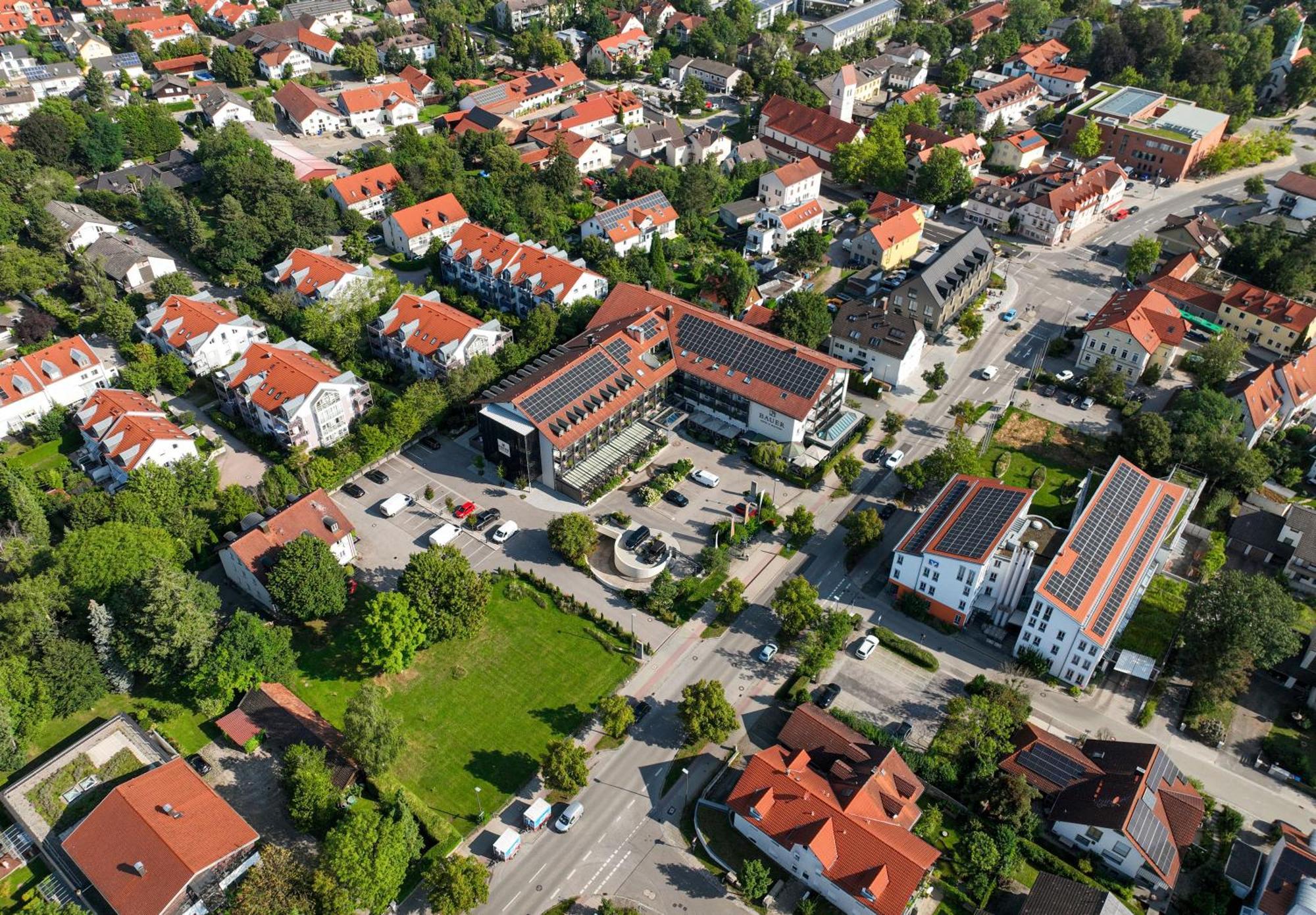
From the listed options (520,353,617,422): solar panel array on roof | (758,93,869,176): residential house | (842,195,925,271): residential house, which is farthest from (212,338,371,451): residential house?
(758,93,869,176): residential house

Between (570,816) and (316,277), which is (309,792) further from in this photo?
(316,277)

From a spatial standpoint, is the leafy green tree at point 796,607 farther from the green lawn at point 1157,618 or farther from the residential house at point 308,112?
the residential house at point 308,112

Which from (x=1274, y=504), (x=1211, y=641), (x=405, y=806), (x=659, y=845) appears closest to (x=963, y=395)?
(x=1274, y=504)

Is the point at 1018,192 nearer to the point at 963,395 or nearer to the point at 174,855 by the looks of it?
the point at 963,395

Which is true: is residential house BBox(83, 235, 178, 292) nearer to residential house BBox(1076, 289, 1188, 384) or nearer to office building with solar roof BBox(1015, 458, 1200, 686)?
office building with solar roof BBox(1015, 458, 1200, 686)

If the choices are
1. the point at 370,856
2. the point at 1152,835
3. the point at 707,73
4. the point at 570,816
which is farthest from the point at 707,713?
the point at 707,73

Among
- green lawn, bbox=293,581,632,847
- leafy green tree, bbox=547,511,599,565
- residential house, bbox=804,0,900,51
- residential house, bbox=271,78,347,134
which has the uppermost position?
residential house, bbox=804,0,900,51

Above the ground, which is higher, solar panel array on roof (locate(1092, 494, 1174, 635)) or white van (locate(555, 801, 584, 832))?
solar panel array on roof (locate(1092, 494, 1174, 635))
